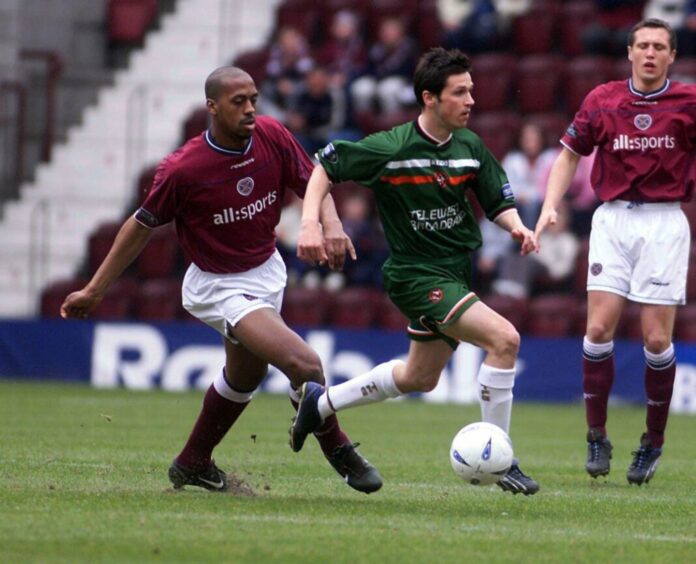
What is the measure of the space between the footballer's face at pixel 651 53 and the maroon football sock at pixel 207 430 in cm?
305

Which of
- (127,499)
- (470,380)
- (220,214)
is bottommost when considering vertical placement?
(470,380)

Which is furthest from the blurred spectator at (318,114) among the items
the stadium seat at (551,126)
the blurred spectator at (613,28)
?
the blurred spectator at (613,28)

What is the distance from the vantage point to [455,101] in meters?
7.89

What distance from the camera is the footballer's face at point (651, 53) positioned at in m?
8.90

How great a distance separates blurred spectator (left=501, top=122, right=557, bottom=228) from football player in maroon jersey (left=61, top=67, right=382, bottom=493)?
9488 mm

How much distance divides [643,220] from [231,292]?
2.64 meters

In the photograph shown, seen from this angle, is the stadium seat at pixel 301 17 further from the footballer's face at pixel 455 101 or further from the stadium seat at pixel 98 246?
the footballer's face at pixel 455 101

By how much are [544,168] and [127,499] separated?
1101 centimetres

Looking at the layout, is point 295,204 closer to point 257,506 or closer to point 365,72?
point 365,72

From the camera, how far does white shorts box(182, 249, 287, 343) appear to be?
7707 millimetres

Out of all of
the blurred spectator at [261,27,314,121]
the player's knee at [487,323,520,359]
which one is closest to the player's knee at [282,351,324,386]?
the player's knee at [487,323,520,359]

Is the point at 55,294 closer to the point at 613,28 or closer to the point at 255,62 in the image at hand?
the point at 255,62

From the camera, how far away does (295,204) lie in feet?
61.5

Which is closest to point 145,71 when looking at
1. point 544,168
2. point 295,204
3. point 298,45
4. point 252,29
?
point 252,29
